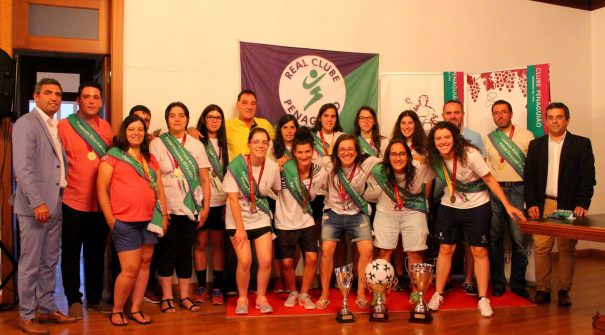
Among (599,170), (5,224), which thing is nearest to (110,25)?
(5,224)

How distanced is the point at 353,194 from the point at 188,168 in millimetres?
1078

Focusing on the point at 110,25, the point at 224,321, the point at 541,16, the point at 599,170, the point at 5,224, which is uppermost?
the point at 541,16

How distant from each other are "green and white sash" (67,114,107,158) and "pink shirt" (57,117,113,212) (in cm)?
2

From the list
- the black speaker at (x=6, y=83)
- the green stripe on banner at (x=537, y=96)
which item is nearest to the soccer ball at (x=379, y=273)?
the green stripe on banner at (x=537, y=96)

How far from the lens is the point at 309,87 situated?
4.50m

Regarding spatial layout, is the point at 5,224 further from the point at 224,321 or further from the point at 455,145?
the point at 455,145

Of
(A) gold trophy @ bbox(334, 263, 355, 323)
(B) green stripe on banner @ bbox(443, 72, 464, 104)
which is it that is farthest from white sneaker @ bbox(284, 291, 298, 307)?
(B) green stripe on banner @ bbox(443, 72, 464, 104)

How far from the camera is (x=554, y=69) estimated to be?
555 cm

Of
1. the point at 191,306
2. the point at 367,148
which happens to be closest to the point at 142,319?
the point at 191,306

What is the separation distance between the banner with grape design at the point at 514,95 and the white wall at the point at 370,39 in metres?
0.48

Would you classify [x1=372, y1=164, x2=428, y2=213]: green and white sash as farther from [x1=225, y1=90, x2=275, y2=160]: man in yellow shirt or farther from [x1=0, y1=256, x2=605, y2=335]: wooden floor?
[x1=225, y1=90, x2=275, y2=160]: man in yellow shirt

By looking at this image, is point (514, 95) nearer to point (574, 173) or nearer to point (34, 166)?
point (574, 173)

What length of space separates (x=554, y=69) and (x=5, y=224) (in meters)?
5.29

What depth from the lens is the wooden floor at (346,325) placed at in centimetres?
295
